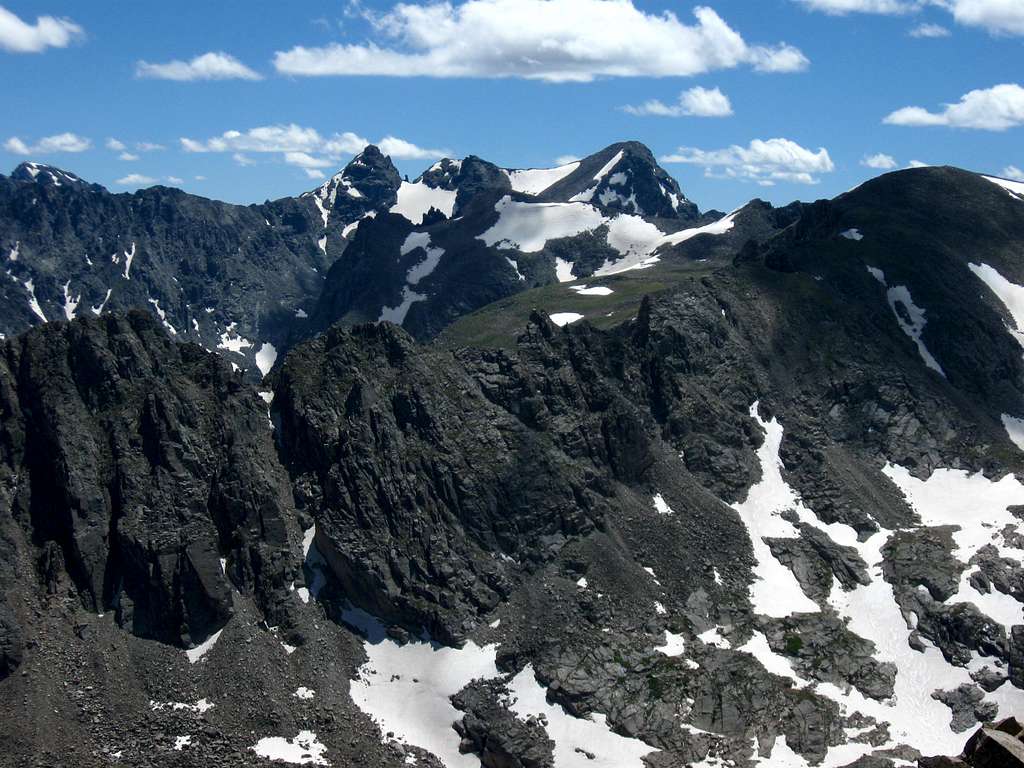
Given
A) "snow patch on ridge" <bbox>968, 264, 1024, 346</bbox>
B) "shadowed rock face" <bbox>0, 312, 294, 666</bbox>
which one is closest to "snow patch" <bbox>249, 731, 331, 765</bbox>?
"shadowed rock face" <bbox>0, 312, 294, 666</bbox>

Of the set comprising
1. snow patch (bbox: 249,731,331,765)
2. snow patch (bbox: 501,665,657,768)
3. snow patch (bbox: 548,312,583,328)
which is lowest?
snow patch (bbox: 501,665,657,768)

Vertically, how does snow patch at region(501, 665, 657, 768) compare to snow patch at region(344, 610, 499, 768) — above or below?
below

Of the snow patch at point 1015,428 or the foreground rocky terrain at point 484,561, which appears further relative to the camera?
the snow patch at point 1015,428

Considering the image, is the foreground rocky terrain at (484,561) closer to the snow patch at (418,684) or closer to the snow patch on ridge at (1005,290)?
the snow patch at (418,684)

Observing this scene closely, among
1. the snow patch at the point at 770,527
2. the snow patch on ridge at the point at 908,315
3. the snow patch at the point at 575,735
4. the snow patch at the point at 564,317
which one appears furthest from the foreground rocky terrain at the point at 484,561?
the snow patch at the point at 564,317

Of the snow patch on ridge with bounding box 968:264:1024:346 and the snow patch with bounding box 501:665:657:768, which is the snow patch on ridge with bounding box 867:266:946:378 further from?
the snow patch with bounding box 501:665:657:768

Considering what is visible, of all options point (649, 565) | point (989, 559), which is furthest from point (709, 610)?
point (989, 559)
